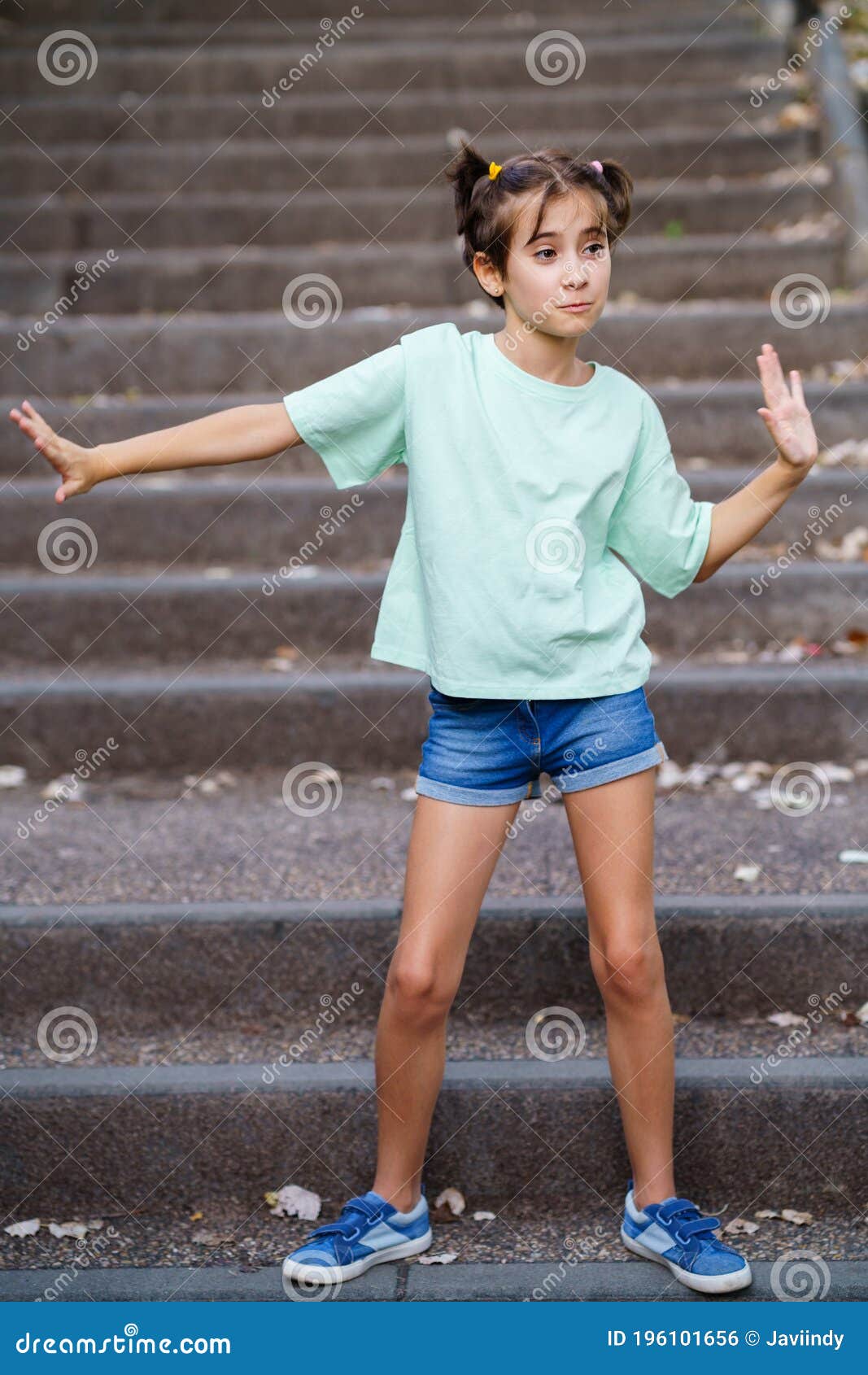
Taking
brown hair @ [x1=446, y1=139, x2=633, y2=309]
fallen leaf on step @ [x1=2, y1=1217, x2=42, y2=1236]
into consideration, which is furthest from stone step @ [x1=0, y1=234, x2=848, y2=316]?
fallen leaf on step @ [x1=2, y1=1217, x2=42, y2=1236]

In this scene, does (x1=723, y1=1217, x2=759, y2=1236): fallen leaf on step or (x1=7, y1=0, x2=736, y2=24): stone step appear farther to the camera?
(x1=7, y1=0, x2=736, y2=24): stone step

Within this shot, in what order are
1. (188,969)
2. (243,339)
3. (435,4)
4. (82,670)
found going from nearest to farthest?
(188,969) < (82,670) < (243,339) < (435,4)

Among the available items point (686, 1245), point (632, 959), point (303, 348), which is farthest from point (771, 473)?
point (303, 348)

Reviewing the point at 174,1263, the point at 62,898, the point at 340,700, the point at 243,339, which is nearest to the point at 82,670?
the point at 340,700

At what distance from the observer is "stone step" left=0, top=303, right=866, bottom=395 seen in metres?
4.81

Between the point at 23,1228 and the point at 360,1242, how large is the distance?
0.68 m

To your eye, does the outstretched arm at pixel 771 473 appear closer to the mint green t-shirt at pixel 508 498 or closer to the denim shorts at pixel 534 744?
the mint green t-shirt at pixel 508 498

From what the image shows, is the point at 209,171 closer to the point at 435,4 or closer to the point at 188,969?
the point at 435,4

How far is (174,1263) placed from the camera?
8.44 ft

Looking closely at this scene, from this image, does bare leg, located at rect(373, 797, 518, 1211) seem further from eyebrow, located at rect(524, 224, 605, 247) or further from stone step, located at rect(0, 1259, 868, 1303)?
eyebrow, located at rect(524, 224, 605, 247)

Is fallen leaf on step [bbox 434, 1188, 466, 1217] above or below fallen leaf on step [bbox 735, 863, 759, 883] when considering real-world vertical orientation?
below

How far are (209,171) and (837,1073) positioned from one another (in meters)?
4.59

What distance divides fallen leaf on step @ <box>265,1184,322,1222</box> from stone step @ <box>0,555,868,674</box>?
172 centimetres

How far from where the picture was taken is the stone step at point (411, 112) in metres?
5.93
